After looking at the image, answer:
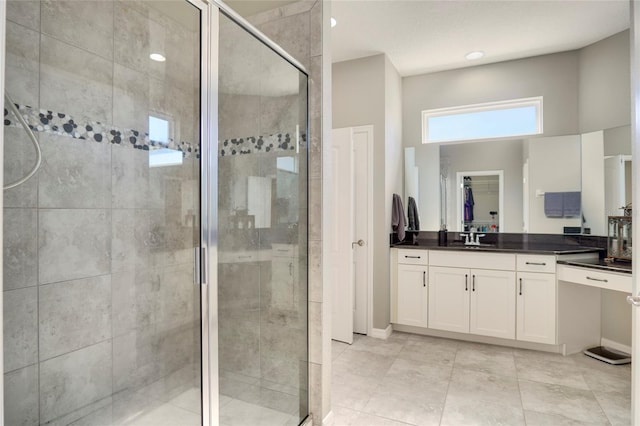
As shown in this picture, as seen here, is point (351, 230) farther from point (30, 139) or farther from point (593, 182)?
point (30, 139)

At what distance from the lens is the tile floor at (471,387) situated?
2123 millimetres

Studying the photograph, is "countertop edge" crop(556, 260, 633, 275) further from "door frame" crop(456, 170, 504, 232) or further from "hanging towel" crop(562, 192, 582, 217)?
"door frame" crop(456, 170, 504, 232)

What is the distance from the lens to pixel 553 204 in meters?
3.42

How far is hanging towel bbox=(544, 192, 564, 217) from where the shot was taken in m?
3.38

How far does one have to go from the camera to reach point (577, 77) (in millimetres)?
3379

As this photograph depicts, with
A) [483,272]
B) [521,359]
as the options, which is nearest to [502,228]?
[483,272]

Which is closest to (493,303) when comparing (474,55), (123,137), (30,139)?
(474,55)

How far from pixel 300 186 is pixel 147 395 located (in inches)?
55.1

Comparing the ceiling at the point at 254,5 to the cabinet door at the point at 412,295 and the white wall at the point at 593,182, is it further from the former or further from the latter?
the white wall at the point at 593,182

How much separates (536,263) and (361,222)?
5.11 ft

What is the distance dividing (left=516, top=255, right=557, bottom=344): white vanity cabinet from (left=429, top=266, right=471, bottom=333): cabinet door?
429 mm

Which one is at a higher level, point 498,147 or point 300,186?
point 498,147

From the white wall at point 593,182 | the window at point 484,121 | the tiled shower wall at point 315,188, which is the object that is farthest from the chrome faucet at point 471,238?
the tiled shower wall at point 315,188

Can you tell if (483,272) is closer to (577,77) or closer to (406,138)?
(406,138)
